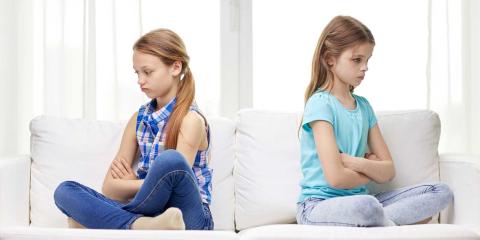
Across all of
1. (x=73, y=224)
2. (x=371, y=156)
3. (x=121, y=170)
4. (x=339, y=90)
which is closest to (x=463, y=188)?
(x=371, y=156)

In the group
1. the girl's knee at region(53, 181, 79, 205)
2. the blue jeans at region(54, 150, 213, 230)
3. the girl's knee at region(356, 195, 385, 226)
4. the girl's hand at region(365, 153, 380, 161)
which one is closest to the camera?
the girl's knee at region(356, 195, 385, 226)

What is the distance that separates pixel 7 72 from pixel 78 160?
80cm

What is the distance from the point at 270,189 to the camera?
256 centimetres

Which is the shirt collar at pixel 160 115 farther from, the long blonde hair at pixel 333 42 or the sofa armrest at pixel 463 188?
the sofa armrest at pixel 463 188

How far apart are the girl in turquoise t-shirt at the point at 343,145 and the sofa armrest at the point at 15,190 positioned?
928mm

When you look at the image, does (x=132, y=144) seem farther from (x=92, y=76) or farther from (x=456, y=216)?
(x=456, y=216)

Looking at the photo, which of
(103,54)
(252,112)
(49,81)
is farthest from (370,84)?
(49,81)

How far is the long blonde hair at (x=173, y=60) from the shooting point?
241cm

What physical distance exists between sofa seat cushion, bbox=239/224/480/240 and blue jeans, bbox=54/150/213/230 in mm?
315

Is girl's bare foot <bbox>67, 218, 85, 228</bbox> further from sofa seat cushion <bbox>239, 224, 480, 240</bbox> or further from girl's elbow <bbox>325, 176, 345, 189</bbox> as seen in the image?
girl's elbow <bbox>325, 176, 345, 189</bbox>

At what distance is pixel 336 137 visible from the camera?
240 centimetres

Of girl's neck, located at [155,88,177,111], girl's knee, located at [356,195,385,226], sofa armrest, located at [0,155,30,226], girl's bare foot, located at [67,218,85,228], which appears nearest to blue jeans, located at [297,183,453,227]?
girl's knee, located at [356,195,385,226]

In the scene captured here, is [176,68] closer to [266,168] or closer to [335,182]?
[266,168]

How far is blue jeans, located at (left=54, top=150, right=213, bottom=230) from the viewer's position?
2.13 meters
